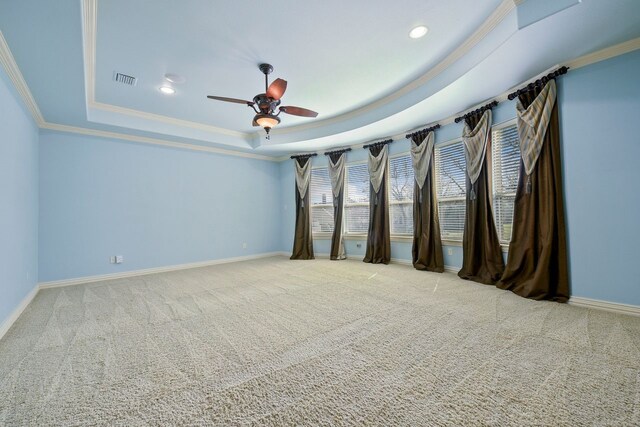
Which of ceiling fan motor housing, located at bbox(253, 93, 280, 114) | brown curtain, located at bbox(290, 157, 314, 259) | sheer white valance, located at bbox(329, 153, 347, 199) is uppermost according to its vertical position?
ceiling fan motor housing, located at bbox(253, 93, 280, 114)

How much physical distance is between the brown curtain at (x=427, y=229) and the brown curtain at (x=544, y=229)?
1.34 metres

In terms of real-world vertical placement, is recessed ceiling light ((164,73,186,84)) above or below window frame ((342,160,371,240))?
above

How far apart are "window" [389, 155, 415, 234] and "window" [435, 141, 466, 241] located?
1.91 feet

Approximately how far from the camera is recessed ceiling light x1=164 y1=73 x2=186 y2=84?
10.9ft

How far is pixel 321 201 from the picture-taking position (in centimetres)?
645

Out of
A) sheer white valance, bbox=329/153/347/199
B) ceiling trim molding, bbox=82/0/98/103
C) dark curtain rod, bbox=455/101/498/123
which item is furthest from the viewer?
sheer white valance, bbox=329/153/347/199

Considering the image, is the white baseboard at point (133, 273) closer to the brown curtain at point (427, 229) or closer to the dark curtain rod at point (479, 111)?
the brown curtain at point (427, 229)

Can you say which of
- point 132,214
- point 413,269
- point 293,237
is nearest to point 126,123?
point 132,214

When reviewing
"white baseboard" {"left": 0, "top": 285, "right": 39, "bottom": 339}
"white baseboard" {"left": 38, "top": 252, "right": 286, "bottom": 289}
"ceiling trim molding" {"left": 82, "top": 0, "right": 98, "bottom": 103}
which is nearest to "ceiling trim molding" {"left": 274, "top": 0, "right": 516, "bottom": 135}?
"ceiling trim molding" {"left": 82, "top": 0, "right": 98, "bottom": 103}

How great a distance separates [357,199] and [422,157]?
5.72ft

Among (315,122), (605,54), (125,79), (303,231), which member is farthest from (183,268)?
(605,54)

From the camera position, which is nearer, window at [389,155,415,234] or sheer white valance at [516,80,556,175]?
sheer white valance at [516,80,556,175]

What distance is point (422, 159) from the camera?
4742mm

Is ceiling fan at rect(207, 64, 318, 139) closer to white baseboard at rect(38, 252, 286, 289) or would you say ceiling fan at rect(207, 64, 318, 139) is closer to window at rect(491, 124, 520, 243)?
window at rect(491, 124, 520, 243)
